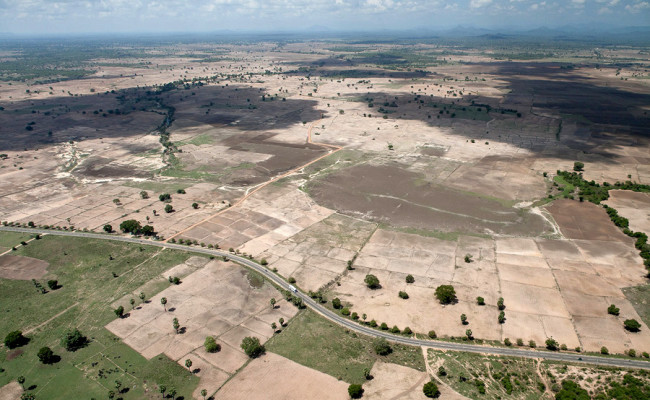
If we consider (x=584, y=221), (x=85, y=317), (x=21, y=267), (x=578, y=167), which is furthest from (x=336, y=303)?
(x=578, y=167)

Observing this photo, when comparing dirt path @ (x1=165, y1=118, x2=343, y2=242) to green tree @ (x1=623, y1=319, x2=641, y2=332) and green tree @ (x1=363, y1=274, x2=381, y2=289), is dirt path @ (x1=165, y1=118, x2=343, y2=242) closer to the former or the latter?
green tree @ (x1=363, y1=274, x2=381, y2=289)

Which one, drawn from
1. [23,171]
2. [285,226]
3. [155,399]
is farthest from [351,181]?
[23,171]

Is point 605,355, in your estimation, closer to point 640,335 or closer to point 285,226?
point 640,335

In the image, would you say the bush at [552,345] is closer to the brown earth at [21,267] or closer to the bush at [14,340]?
the bush at [14,340]

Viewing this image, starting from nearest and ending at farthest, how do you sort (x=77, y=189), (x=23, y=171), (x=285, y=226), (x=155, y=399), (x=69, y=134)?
(x=155, y=399) < (x=285, y=226) < (x=77, y=189) < (x=23, y=171) < (x=69, y=134)

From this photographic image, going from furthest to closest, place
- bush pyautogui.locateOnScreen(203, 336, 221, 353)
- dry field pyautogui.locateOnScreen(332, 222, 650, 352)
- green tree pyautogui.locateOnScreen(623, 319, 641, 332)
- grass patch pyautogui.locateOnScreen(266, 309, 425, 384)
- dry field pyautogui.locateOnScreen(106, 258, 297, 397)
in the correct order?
dry field pyautogui.locateOnScreen(332, 222, 650, 352) < green tree pyautogui.locateOnScreen(623, 319, 641, 332) < bush pyautogui.locateOnScreen(203, 336, 221, 353) < dry field pyautogui.locateOnScreen(106, 258, 297, 397) < grass patch pyautogui.locateOnScreen(266, 309, 425, 384)

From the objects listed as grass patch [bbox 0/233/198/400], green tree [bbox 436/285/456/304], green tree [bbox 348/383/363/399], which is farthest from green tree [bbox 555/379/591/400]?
grass patch [bbox 0/233/198/400]
